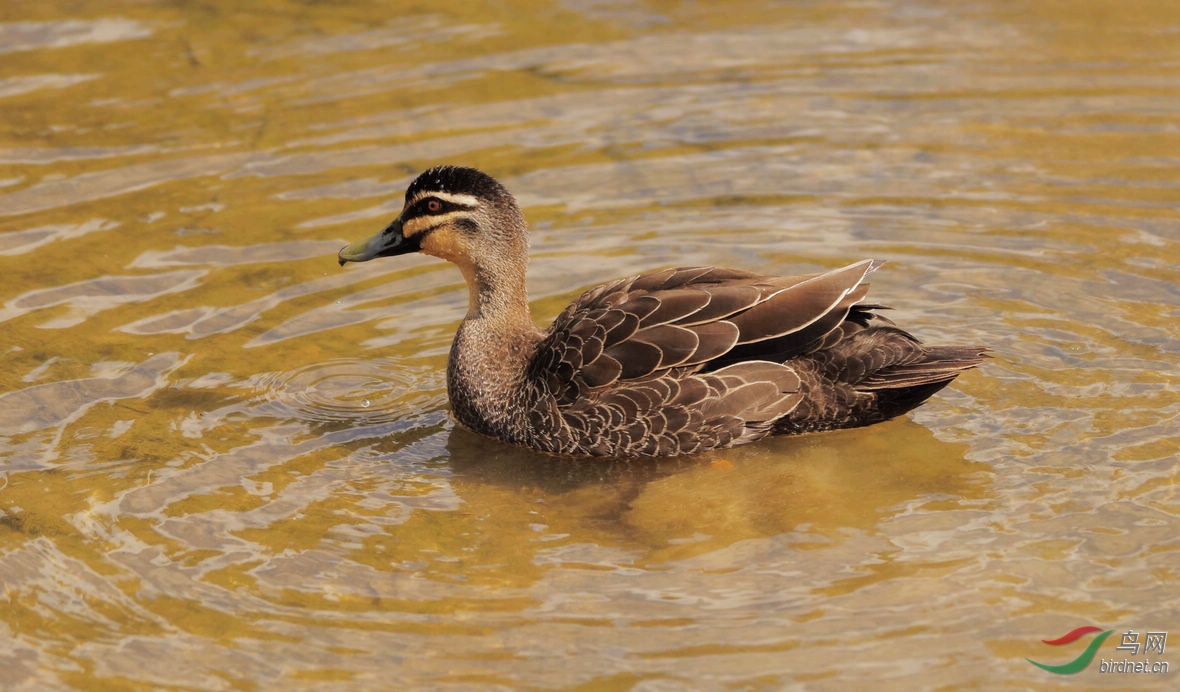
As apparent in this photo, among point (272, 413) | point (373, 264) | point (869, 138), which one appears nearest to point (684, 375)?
point (272, 413)

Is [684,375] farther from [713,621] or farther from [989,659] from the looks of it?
[989,659]

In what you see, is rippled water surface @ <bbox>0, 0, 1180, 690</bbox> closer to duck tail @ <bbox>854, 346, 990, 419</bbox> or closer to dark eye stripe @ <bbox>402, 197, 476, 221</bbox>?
duck tail @ <bbox>854, 346, 990, 419</bbox>

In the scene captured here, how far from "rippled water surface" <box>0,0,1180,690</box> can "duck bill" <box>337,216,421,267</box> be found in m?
0.90

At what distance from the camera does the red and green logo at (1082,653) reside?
6781 millimetres

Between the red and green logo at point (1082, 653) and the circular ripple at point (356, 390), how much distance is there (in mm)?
4450

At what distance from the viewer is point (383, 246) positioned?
9.58 m

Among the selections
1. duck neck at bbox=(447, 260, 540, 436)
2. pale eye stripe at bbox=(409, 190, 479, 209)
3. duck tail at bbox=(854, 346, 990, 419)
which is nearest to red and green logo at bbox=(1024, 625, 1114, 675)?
duck tail at bbox=(854, 346, 990, 419)

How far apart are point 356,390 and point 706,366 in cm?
243

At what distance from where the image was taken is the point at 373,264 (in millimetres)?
11641

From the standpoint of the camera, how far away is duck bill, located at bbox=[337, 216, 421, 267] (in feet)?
31.4

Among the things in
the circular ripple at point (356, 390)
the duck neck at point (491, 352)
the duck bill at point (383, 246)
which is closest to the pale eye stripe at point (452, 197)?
the duck bill at point (383, 246)

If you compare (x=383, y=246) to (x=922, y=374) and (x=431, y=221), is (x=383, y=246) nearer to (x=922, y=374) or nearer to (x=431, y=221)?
(x=431, y=221)

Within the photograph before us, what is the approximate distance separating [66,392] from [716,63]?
24.5 feet

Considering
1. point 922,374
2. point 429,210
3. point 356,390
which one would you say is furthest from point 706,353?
point 356,390
